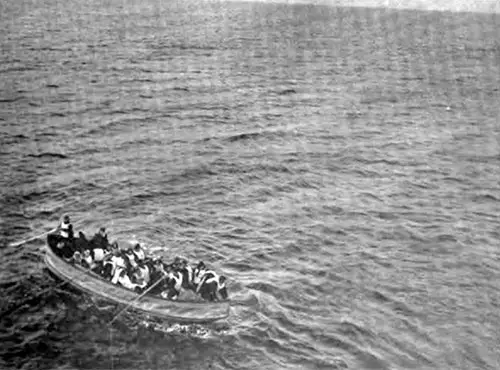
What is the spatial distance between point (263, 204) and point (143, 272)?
1197 centimetres

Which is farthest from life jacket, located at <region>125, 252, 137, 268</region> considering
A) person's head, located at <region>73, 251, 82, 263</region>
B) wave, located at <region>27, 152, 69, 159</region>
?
wave, located at <region>27, 152, 69, 159</region>

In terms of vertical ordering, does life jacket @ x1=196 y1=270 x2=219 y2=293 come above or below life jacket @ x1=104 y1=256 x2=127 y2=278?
below

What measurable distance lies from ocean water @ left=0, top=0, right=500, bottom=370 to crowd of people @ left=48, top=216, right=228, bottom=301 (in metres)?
1.22

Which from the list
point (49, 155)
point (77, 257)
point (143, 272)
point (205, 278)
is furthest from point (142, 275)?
point (49, 155)

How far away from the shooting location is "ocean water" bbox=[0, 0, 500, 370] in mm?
20172

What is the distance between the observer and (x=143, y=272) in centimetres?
2162

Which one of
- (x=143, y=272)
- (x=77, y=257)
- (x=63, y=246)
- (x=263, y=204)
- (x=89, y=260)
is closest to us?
(x=143, y=272)

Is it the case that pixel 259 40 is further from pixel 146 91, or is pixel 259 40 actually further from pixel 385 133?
pixel 385 133

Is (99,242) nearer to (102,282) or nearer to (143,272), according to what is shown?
(102,282)

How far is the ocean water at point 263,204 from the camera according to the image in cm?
2017

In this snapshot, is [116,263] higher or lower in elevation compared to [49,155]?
lower

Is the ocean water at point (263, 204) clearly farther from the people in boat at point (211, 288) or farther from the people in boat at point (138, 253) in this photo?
the people in boat at point (138, 253)

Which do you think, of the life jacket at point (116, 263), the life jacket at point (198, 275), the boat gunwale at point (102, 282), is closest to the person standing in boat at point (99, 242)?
the boat gunwale at point (102, 282)

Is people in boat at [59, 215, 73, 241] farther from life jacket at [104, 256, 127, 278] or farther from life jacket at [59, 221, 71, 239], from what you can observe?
life jacket at [104, 256, 127, 278]
